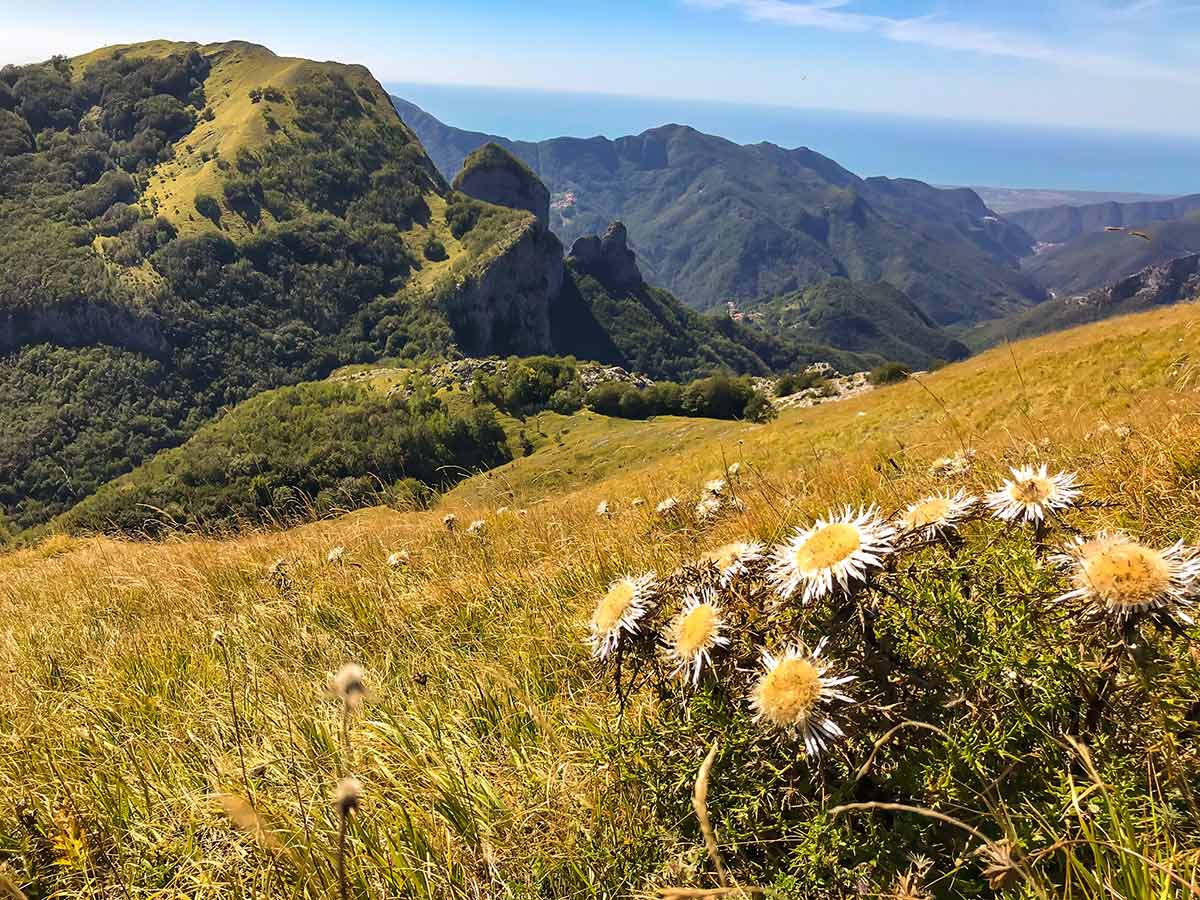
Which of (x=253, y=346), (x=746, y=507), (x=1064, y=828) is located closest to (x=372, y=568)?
(x=746, y=507)

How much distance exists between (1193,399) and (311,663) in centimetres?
734

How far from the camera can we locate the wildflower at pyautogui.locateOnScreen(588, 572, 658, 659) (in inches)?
82.2

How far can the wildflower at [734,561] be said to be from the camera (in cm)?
221

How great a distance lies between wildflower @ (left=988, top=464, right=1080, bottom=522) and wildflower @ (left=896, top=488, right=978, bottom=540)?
0.10 metres

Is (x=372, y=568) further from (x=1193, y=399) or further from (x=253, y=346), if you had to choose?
(x=253, y=346)

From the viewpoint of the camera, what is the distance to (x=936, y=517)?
203 cm

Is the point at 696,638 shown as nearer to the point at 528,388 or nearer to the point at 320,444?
the point at 320,444

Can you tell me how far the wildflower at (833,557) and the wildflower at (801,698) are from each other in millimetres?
167

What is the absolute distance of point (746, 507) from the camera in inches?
191

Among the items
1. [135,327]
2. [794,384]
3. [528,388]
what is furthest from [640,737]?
[135,327]

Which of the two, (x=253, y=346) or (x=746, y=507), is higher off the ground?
(x=746, y=507)

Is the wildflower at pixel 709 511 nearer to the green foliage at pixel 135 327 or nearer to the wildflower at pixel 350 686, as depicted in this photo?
the wildflower at pixel 350 686

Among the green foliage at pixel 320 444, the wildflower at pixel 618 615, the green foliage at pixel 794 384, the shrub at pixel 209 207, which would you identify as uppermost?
the shrub at pixel 209 207

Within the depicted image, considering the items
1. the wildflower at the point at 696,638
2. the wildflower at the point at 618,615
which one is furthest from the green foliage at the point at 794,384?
the wildflower at the point at 696,638
